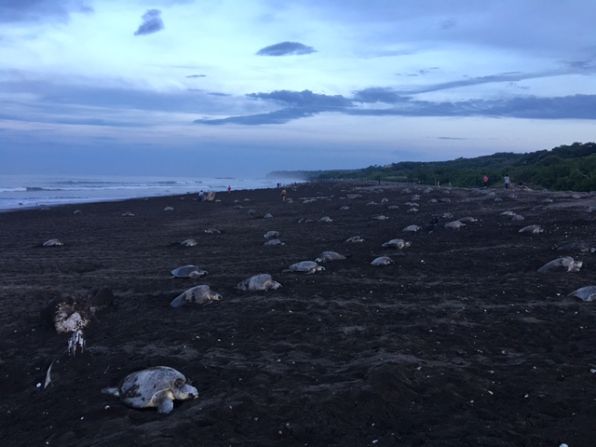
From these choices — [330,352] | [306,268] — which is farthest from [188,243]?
[330,352]

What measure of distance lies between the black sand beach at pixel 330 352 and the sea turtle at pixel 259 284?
0.28 metres

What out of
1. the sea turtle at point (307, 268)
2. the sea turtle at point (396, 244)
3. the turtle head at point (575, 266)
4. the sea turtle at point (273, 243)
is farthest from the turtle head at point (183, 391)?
the sea turtle at point (273, 243)

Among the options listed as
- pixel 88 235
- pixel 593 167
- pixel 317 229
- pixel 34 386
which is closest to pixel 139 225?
pixel 88 235

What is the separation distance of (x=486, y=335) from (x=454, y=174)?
82.5m

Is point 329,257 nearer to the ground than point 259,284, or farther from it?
farther from it

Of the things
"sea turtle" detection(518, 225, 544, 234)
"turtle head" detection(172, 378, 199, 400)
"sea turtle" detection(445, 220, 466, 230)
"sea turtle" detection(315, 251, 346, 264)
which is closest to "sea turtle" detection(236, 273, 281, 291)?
"sea turtle" detection(315, 251, 346, 264)

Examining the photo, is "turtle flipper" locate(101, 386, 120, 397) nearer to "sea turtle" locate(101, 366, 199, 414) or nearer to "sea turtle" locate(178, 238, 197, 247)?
"sea turtle" locate(101, 366, 199, 414)

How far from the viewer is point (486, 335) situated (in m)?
9.45

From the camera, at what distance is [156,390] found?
7328mm

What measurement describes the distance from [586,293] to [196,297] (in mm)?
8634

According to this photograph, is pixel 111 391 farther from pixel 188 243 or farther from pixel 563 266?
pixel 188 243

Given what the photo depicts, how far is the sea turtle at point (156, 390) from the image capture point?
7.26 meters

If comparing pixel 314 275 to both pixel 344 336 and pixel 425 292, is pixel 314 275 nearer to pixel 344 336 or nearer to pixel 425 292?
pixel 425 292

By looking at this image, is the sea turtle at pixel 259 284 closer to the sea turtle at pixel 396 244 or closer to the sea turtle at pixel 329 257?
the sea turtle at pixel 329 257
